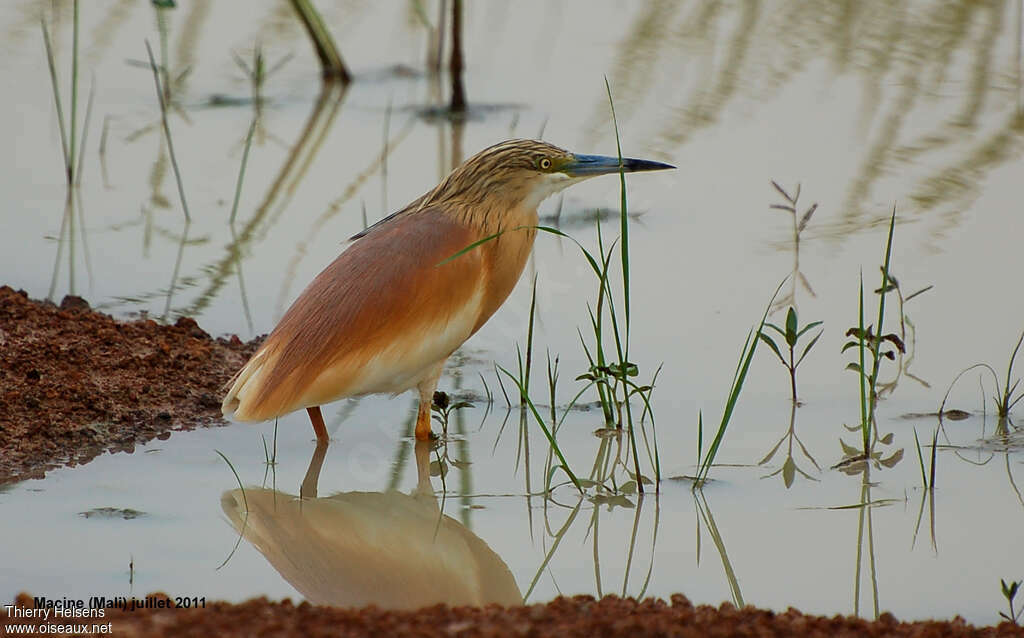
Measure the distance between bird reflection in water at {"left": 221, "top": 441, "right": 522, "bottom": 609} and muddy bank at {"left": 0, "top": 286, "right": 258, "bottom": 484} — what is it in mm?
589

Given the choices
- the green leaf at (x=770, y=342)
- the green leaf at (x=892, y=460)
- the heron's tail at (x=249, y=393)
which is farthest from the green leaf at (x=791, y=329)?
the heron's tail at (x=249, y=393)

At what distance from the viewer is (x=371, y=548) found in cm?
398

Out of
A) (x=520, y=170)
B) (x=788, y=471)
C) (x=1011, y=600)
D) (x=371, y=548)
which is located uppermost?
(x=520, y=170)

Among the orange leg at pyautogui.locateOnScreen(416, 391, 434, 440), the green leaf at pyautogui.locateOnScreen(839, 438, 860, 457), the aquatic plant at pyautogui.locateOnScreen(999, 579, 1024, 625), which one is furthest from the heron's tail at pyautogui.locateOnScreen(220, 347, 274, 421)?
the aquatic plant at pyautogui.locateOnScreen(999, 579, 1024, 625)

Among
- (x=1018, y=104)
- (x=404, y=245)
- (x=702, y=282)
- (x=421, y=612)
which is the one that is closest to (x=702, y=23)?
(x=1018, y=104)

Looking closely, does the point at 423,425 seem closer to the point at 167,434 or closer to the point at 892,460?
the point at 167,434

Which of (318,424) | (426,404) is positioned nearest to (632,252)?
(426,404)

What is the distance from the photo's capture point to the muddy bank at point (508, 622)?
2973mm

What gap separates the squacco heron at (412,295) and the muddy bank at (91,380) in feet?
0.88

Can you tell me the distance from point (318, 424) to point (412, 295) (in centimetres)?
52

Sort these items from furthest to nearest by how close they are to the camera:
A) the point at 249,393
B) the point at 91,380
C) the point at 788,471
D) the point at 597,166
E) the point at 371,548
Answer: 1. the point at 597,166
2. the point at 91,380
3. the point at 788,471
4. the point at 249,393
5. the point at 371,548

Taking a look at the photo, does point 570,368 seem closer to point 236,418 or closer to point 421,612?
point 236,418

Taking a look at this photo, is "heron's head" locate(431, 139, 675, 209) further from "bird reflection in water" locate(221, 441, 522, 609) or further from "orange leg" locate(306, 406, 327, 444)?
"bird reflection in water" locate(221, 441, 522, 609)

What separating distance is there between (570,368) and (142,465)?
171cm
